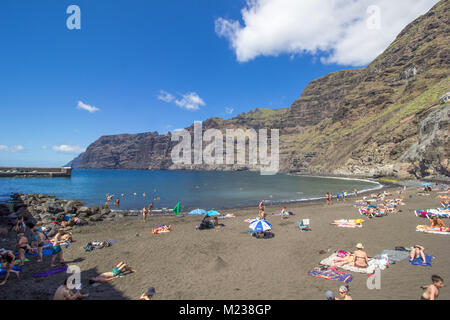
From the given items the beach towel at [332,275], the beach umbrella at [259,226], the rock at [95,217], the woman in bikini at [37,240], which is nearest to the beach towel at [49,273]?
the woman in bikini at [37,240]

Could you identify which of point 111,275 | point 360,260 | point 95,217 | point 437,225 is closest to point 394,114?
point 437,225

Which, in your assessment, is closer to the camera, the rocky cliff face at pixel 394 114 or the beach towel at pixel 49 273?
the beach towel at pixel 49 273

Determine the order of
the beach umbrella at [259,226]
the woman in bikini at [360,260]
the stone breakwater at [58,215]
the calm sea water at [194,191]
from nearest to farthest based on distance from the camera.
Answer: the woman in bikini at [360,260]
the beach umbrella at [259,226]
the stone breakwater at [58,215]
the calm sea water at [194,191]

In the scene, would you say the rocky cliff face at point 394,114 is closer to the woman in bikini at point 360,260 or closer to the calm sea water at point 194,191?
the calm sea water at point 194,191

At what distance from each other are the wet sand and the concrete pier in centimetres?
11188

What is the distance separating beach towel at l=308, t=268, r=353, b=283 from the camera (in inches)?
310

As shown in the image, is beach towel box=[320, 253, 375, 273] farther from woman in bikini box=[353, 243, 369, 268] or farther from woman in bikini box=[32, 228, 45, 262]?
woman in bikini box=[32, 228, 45, 262]

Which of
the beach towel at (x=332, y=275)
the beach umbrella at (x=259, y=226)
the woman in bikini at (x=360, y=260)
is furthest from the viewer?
the beach umbrella at (x=259, y=226)

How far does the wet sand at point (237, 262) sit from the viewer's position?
755 centimetres

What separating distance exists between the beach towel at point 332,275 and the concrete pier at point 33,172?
126753mm

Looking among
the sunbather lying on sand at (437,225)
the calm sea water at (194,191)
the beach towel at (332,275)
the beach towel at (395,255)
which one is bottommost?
the calm sea water at (194,191)

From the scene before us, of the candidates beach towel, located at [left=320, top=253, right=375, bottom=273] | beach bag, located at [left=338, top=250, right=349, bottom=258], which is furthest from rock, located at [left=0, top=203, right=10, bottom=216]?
beach bag, located at [left=338, top=250, right=349, bottom=258]

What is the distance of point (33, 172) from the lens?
104 meters
